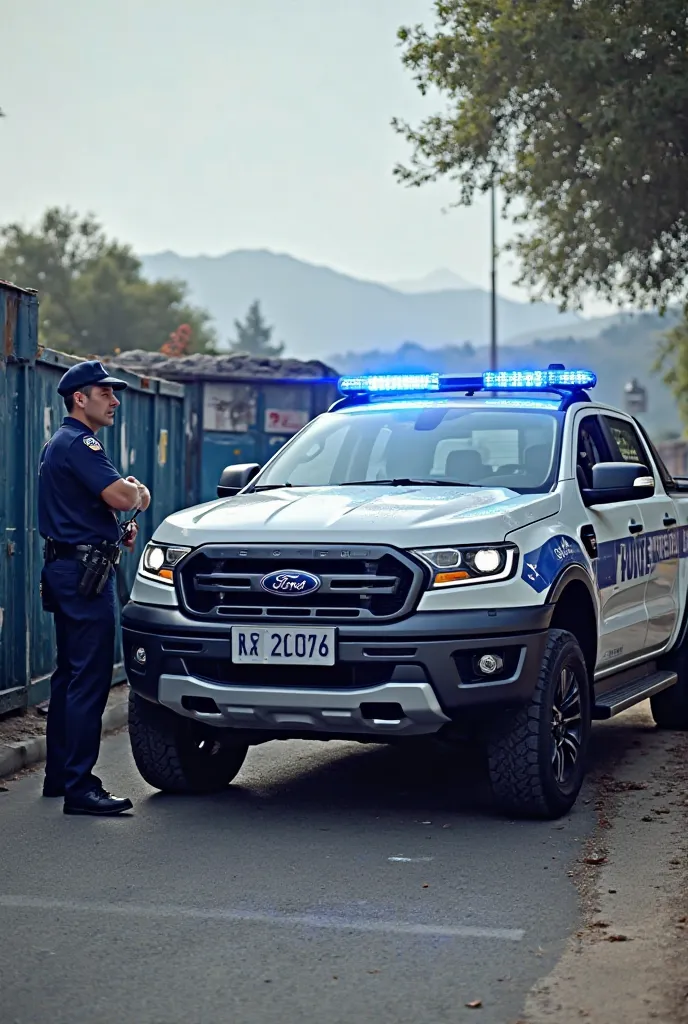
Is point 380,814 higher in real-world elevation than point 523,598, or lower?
lower

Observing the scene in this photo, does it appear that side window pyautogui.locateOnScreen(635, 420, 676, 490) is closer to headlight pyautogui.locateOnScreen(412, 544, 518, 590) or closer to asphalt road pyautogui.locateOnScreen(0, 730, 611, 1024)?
asphalt road pyautogui.locateOnScreen(0, 730, 611, 1024)

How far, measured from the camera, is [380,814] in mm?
6934

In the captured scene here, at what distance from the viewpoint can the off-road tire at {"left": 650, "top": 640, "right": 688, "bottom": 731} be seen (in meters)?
9.14

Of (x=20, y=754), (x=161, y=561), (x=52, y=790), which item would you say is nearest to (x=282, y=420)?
(x=20, y=754)

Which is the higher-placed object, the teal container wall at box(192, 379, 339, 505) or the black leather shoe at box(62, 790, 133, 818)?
the teal container wall at box(192, 379, 339, 505)

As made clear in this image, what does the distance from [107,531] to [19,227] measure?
10241 cm

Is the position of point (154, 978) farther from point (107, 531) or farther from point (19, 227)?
point (19, 227)

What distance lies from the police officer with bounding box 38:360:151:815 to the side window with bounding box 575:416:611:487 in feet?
6.94

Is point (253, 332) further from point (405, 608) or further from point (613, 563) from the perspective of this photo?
point (405, 608)

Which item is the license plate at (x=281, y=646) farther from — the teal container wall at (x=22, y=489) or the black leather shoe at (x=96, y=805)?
the teal container wall at (x=22, y=489)

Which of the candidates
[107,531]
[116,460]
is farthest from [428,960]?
[116,460]

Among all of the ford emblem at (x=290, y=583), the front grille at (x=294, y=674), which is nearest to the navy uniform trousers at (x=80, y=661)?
the front grille at (x=294, y=674)

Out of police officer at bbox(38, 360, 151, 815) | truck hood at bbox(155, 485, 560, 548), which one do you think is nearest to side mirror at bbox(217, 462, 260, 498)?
truck hood at bbox(155, 485, 560, 548)

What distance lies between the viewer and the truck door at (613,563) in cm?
755
